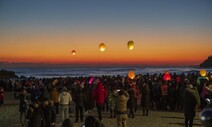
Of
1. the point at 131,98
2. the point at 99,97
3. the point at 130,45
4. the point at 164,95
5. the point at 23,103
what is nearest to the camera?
the point at 23,103

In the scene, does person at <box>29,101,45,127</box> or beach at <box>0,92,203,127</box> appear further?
beach at <box>0,92,203,127</box>

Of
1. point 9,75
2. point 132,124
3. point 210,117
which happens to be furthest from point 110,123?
point 9,75

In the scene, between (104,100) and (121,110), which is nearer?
(121,110)

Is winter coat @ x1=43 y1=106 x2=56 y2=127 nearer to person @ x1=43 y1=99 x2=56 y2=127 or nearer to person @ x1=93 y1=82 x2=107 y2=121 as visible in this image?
person @ x1=43 y1=99 x2=56 y2=127

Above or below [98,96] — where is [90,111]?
below

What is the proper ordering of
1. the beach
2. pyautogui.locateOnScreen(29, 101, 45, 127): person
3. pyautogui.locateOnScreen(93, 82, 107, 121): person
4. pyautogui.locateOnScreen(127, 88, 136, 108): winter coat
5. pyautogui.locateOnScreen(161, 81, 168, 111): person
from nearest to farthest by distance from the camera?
pyautogui.locateOnScreen(29, 101, 45, 127): person, the beach, pyautogui.locateOnScreen(93, 82, 107, 121): person, pyautogui.locateOnScreen(127, 88, 136, 108): winter coat, pyautogui.locateOnScreen(161, 81, 168, 111): person

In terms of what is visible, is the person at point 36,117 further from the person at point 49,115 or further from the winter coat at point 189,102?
the winter coat at point 189,102

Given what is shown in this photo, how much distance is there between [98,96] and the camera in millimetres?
13484

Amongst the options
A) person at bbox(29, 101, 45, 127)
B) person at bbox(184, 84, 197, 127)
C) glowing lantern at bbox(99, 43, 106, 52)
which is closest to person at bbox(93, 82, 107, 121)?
glowing lantern at bbox(99, 43, 106, 52)

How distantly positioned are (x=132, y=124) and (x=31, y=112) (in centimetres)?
524

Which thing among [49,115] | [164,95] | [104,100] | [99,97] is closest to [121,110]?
[49,115]

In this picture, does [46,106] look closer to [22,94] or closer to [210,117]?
[22,94]

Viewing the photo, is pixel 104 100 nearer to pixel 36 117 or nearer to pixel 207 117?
pixel 36 117

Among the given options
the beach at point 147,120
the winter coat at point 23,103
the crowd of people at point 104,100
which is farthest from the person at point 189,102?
the winter coat at point 23,103
